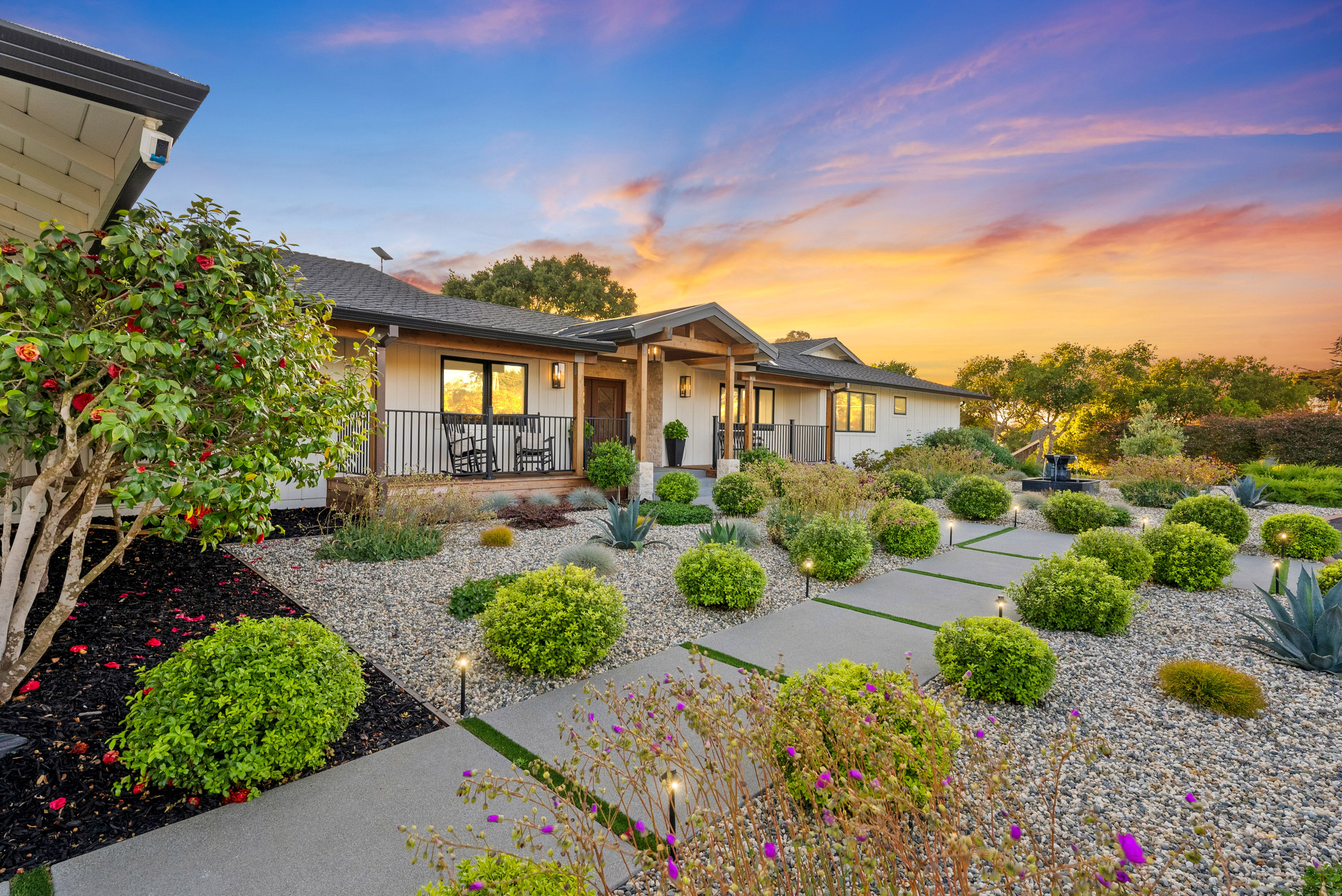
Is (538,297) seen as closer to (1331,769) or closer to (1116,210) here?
(1116,210)

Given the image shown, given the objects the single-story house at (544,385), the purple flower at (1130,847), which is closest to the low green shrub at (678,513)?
the single-story house at (544,385)

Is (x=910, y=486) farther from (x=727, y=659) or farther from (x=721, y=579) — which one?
(x=727, y=659)

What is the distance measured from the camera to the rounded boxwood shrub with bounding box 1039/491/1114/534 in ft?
27.1

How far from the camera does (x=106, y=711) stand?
8.48 ft

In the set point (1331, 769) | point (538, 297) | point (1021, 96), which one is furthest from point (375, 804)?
point (538, 297)

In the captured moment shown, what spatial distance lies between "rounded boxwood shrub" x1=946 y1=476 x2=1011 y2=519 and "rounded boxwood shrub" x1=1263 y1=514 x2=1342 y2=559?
3041 millimetres

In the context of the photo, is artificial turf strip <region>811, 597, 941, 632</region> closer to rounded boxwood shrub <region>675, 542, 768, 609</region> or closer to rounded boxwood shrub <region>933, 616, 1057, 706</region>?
rounded boxwood shrub <region>675, 542, 768, 609</region>

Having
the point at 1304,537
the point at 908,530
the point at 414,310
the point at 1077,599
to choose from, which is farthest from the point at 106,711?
the point at 1304,537

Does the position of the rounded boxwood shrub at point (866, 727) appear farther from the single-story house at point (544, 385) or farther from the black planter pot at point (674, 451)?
the black planter pot at point (674, 451)

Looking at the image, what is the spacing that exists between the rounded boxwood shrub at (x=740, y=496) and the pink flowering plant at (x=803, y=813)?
6.11 m

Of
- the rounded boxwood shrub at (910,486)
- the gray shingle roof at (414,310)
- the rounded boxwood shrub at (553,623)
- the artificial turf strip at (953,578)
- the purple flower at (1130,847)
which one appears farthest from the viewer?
the rounded boxwood shrub at (910,486)

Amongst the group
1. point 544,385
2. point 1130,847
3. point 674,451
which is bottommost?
point 1130,847

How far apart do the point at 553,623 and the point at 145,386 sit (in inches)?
90.7

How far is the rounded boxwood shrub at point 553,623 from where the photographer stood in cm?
337
